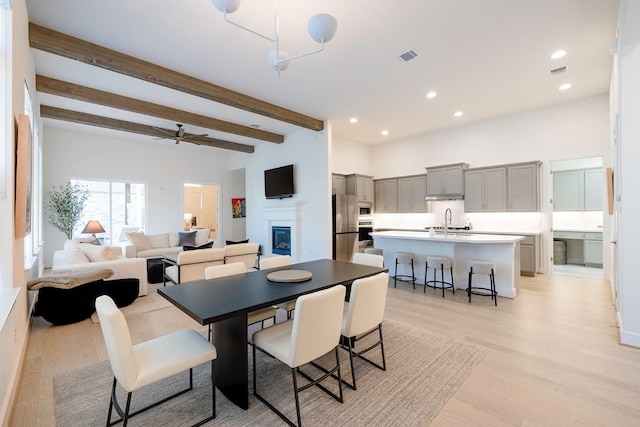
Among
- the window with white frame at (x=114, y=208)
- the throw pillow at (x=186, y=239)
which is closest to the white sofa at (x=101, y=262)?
the throw pillow at (x=186, y=239)

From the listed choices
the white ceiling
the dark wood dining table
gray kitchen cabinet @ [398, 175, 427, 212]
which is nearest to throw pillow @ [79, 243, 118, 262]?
the white ceiling

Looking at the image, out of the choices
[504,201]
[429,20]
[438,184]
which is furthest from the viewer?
[438,184]

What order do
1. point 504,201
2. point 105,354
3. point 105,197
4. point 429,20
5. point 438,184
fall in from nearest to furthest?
point 105,354 → point 429,20 → point 504,201 → point 438,184 → point 105,197

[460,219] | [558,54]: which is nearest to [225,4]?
[558,54]

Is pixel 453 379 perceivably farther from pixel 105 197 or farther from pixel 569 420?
pixel 105 197

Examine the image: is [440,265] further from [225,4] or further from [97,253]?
[97,253]

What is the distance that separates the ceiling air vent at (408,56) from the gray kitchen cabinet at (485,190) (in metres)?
3.59

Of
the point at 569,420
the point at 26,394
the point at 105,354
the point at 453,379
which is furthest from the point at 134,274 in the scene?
the point at 569,420

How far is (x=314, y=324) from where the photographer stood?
174cm

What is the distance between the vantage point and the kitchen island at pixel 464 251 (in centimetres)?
423

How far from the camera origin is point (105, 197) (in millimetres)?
7453

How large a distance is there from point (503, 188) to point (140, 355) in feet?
Result: 21.7

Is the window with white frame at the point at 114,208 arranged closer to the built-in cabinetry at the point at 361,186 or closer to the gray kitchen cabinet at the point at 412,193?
the built-in cabinetry at the point at 361,186

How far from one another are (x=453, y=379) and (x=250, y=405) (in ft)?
5.09
